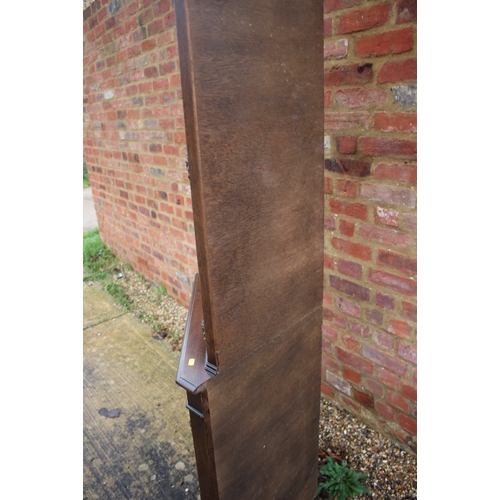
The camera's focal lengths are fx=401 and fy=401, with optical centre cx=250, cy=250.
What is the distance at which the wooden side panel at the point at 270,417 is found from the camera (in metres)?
1.12

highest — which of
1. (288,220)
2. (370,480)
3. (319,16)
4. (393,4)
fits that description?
(393,4)

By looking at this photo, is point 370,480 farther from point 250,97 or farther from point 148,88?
point 148,88

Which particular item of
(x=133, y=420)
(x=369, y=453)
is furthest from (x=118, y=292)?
(x=369, y=453)

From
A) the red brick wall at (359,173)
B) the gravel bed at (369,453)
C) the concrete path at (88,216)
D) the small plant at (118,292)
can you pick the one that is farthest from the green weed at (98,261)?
the gravel bed at (369,453)

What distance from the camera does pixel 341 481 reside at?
1.80 meters

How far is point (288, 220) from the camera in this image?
115 cm

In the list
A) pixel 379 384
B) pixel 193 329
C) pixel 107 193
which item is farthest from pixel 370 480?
pixel 107 193

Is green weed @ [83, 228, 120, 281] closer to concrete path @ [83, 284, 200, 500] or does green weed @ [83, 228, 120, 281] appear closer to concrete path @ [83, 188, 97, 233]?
concrete path @ [83, 284, 200, 500]

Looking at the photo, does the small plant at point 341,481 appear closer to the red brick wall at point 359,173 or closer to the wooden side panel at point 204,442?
the red brick wall at point 359,173

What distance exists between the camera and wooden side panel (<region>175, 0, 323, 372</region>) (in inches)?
32.7

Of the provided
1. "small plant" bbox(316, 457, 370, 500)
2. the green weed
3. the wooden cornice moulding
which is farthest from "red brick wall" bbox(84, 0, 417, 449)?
the green weed

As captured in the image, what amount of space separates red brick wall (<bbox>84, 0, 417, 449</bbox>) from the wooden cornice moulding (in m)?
0.48

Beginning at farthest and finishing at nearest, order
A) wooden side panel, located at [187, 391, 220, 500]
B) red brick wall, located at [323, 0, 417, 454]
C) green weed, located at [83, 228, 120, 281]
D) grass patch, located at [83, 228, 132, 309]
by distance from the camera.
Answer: green weed, located at [83, 228, 120, 281]
grass patch, located at [83, 228, 132, 309]
red brick wall, located at [323, 0, 417, 454]
wooden side panel, located at [187, 391, 220, 500]

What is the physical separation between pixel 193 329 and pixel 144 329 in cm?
214
